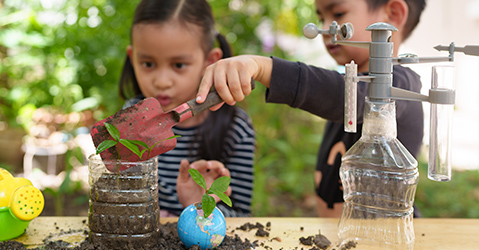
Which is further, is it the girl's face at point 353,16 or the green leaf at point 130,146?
the girl's face at point 353,16

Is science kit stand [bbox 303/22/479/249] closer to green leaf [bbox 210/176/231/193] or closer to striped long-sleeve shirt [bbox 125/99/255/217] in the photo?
green leaf [bbox 210/176/231/193]

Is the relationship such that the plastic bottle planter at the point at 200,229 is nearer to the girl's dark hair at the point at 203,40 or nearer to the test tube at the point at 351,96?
the test tube at the point at 351,96

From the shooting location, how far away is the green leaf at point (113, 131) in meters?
0.70

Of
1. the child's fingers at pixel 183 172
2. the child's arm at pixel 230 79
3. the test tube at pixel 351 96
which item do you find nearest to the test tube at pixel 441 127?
the test tube at pixel 351 96

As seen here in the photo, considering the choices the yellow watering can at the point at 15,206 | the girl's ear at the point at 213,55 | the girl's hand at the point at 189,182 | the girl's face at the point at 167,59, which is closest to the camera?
the yellow watering can at the point at 15,206

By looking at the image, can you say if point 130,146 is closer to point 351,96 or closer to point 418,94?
point 351,96

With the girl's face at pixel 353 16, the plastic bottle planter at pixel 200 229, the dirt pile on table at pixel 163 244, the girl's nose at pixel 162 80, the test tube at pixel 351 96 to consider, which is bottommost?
the dirt pile on table at pixel 163 244

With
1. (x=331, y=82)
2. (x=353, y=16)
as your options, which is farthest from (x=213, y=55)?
(x=331, y=82)

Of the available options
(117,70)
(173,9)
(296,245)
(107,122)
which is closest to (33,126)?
(117,70)

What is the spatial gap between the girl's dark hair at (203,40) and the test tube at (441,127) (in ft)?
2.63

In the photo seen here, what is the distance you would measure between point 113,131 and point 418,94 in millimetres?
466

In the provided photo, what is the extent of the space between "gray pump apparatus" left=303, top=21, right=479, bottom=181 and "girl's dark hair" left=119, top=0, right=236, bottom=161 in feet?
2.33

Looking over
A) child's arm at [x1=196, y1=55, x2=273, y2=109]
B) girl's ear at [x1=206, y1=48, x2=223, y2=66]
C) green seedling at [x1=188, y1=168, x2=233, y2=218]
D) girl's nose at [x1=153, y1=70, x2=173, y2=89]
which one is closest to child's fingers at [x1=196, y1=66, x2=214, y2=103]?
child's arm at [x1=196, y1=55, x2=273, y2=109]

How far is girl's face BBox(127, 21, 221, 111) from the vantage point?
123 centimetres
